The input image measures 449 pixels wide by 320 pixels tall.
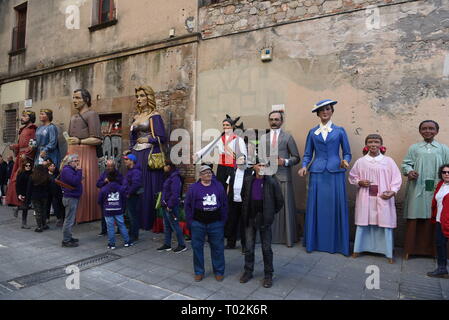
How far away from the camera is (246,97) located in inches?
258

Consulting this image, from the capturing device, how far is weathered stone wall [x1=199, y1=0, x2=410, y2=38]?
569cm

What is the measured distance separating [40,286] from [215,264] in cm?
202

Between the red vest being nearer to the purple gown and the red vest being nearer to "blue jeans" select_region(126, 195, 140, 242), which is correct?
the purple gown

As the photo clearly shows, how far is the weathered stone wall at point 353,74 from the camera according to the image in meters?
5.03

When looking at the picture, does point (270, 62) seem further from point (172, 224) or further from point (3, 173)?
point (3, 173)

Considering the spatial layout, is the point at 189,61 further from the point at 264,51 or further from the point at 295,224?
the point at 295,224

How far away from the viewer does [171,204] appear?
472 centimetres

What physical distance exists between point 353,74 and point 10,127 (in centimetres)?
1210

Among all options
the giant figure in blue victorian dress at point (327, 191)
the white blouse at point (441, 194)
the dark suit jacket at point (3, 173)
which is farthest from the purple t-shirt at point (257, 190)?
the dark suit jacket at point (3, 173)

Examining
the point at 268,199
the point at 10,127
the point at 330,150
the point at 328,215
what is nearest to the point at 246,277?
the point at 268,199

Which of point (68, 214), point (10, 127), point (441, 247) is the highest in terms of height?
point (10, 127)

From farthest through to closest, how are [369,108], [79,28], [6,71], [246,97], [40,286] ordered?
[6,71] < [79,28] < [246,97] < [369,108] < [40,286]

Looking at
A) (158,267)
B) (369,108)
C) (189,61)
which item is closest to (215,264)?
(158,267)

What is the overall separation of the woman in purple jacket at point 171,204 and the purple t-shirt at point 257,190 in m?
1.42
